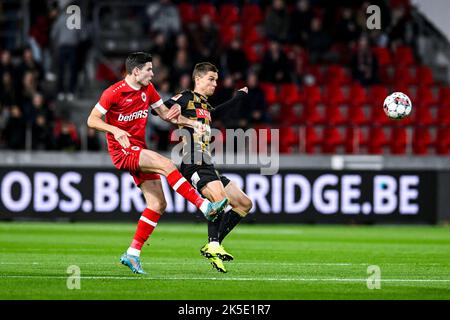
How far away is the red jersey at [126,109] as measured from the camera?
10078mm

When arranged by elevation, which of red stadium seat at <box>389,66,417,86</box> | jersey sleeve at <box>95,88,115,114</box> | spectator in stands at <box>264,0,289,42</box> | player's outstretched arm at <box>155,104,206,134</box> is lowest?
player's outstretched arm at <box>155,104,206,134</box>

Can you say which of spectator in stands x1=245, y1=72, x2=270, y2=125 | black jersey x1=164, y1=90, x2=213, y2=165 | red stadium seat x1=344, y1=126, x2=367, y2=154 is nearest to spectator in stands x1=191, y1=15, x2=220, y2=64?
spectator in stands x1=245, y1=72, x2=270, y2=125

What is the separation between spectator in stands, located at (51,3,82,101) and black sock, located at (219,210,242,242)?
11564 mm

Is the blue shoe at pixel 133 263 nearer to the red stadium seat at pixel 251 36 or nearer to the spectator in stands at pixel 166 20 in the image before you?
the spectator in stands at pixel 166 20

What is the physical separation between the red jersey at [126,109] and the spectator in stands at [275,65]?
13.0m

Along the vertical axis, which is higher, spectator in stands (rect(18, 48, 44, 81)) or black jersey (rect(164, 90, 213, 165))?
spectator in stands (rect(18, 48, 44, 81))

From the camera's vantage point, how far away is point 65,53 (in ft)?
72.4

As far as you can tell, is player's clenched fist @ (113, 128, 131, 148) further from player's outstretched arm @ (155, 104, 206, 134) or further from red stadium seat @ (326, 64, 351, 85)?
red stadium seat @ (326, 64, 351, 85)

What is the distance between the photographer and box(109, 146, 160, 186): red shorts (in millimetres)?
10062

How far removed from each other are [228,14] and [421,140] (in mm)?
5717

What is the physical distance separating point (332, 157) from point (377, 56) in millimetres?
4592

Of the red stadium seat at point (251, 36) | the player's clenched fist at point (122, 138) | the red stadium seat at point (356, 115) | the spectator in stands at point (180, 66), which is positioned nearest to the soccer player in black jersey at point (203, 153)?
the player's clenched fist at point (122, 138)

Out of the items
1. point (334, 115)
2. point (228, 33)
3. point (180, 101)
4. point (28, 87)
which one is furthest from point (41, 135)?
point (180, 101)
